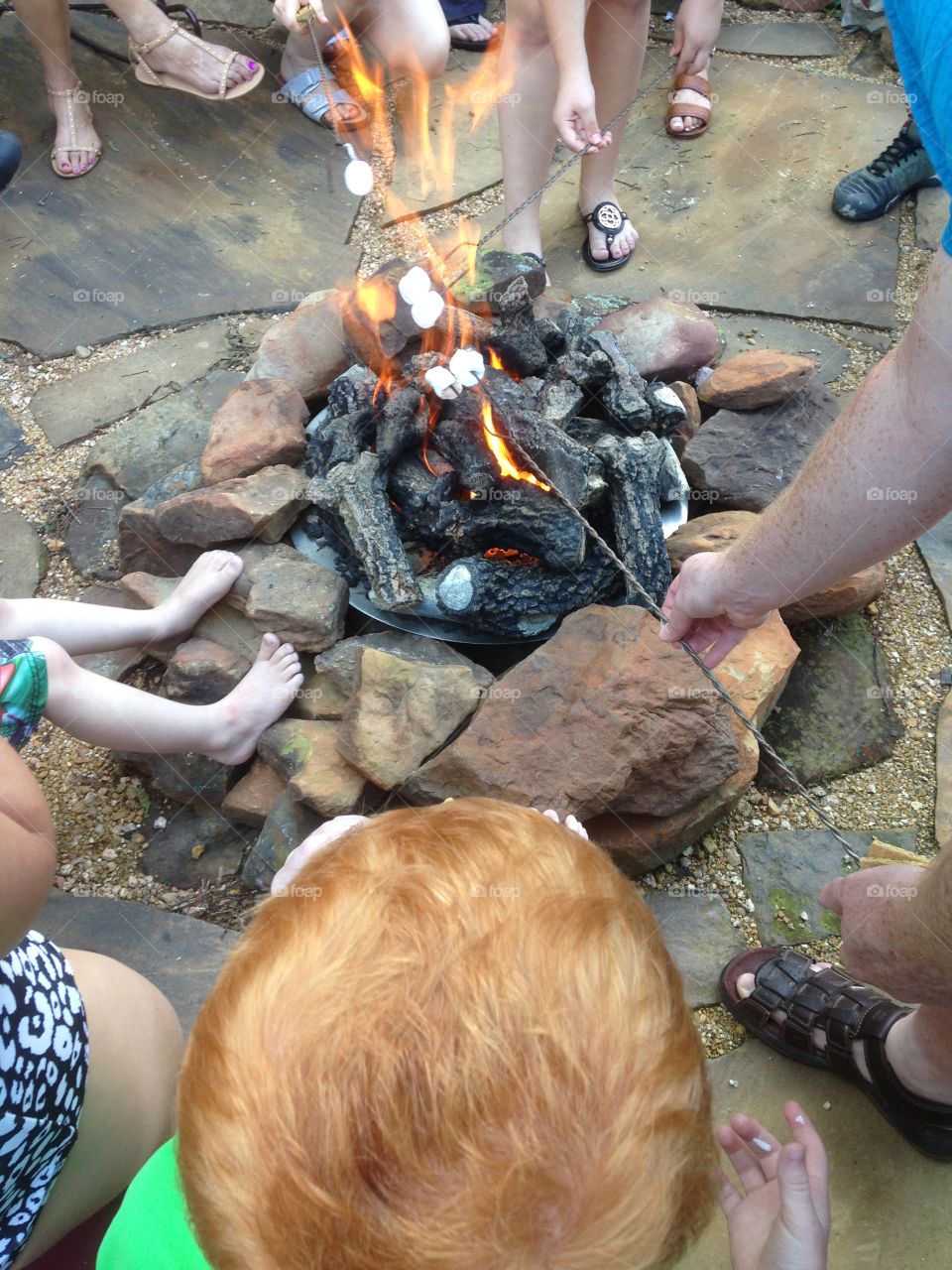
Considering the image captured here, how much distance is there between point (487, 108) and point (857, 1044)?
4369mm

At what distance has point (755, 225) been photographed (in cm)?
396

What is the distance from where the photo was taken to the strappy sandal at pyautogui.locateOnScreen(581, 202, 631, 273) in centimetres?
378

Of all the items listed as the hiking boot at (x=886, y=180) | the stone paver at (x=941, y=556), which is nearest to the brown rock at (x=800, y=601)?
the stone paver at (x=941, y=556)

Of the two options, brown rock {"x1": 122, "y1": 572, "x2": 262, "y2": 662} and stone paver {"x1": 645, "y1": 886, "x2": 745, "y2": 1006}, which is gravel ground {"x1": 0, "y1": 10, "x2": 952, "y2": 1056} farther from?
brown rock {"x1": 122, "y1": 572, "x2": 262, "y2": 662}

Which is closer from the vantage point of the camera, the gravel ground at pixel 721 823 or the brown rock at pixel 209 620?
the gravel ground at pixel 721 823

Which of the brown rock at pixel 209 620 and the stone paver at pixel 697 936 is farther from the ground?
the brown rock at pixel 209 620

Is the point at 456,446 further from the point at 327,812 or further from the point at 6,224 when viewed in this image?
the point at 6,224

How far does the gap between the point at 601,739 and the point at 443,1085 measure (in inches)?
54.0

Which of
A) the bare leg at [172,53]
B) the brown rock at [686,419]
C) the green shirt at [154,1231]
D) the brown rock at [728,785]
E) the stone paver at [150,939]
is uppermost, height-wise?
the bare leg at [172,53]

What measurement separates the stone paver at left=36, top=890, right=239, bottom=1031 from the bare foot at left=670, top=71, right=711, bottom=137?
391 cm

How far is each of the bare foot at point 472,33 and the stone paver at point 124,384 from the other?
2.38 meters

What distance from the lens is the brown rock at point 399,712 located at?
7.08 ft

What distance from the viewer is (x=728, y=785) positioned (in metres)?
2.22

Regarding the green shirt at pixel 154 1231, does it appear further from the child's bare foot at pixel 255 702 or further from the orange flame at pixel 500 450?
the orange flame at pixel 500 450
